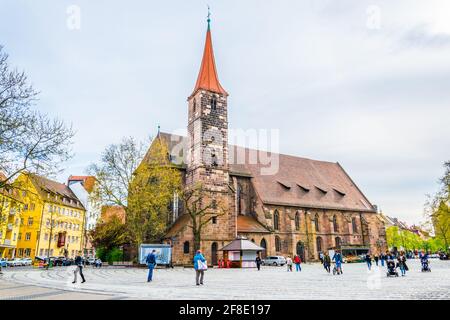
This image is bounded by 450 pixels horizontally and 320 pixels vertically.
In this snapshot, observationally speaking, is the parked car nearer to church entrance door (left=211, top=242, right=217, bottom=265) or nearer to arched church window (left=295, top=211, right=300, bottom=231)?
Answer: church entrance door (left=211, top=242, right=217, bottom=265)

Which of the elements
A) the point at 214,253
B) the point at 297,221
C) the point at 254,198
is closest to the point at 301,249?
the point at 297,221

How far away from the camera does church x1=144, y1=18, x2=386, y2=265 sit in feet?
131

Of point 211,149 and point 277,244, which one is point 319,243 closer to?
point 277,244

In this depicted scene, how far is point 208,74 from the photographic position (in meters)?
45.1

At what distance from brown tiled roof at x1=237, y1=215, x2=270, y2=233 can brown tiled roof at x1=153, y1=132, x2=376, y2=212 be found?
3219mm

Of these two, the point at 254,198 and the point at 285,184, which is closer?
the point at 254,198

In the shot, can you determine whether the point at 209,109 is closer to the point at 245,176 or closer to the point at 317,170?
the point at 245,176

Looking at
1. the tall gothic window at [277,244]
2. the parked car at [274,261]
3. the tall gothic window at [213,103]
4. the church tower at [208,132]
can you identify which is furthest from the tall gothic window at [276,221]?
the tall gothic window at [213,103]

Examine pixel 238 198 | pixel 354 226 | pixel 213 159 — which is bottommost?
pixel 354 226

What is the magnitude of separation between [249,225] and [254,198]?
461 centimetres

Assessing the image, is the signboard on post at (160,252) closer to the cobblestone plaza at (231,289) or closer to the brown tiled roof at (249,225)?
the brown tiled roof at (249,225)

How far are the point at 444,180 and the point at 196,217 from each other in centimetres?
3060
